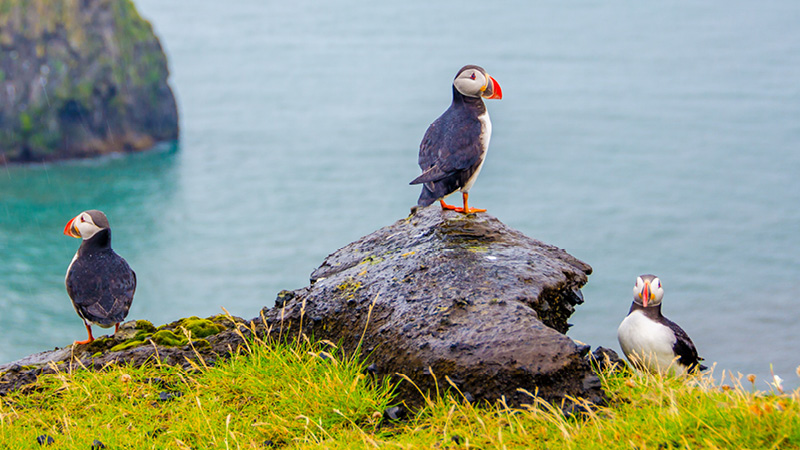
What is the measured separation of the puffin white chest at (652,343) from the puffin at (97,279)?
14.9ft

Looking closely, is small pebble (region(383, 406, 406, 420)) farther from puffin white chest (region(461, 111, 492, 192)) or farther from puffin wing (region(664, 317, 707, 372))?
puffin wing (region(664, 317, 707, 372))

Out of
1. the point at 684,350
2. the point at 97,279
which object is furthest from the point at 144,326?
the point at 684,350

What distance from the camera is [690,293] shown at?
70375 mm

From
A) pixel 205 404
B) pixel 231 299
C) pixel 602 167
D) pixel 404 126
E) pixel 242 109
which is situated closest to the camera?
pixel 205 404

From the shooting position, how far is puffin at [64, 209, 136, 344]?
663cm

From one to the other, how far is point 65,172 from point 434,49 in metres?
73.5

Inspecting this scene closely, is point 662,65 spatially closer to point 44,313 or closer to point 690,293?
point 690,293

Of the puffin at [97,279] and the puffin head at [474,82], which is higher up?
the puffin head at [474,82]

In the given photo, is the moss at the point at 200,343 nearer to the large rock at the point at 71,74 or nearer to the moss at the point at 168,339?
the moss at the point at 168,339

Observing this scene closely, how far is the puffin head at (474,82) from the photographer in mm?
6477

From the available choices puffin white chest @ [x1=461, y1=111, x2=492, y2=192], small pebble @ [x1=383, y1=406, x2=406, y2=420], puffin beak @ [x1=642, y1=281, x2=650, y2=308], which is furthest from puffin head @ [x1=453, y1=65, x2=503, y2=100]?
small pebble @ [x1=383, y1=406, x2=406, y2=420]

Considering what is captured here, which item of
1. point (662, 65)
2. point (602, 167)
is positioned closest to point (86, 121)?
point (602, 167)

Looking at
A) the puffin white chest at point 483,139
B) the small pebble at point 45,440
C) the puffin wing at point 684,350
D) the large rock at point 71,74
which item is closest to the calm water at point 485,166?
the large rock at point 71,74

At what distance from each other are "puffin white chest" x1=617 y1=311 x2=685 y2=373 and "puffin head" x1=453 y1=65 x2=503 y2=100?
2.39m
